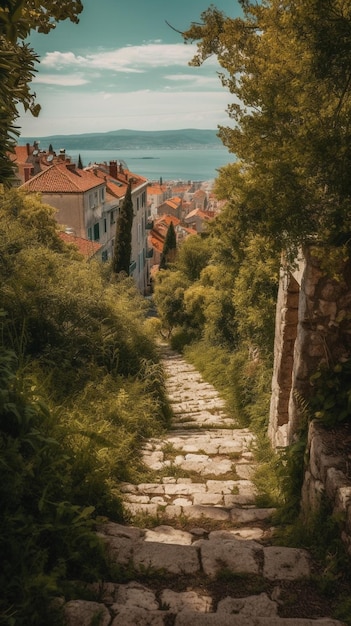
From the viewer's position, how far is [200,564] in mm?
3602

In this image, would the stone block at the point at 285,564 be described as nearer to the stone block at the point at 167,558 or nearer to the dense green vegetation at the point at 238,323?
the stone block at the point at 167,558

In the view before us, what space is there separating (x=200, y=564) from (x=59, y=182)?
2943cm

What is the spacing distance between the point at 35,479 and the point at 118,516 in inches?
43.7

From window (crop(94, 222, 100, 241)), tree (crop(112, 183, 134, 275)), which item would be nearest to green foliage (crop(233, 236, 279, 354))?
tree (crop(112, 183, 134, 275))

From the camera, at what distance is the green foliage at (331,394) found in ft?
15.1

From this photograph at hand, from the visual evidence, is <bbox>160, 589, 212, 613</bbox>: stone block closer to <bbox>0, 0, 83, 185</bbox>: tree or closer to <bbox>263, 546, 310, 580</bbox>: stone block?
<bbox>263, 546, 310, 580</bbox>: stone block

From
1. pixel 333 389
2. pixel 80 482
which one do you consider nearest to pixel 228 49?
pixel 333 389

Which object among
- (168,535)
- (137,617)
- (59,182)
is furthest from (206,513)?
(59,182)

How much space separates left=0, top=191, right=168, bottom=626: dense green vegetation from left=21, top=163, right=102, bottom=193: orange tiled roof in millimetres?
17286

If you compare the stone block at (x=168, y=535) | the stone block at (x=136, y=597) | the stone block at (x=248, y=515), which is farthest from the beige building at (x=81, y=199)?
the stone block at (x=136, y=597)

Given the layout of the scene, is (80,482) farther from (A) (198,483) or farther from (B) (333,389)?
(B) (333,389)

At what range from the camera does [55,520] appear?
356cm

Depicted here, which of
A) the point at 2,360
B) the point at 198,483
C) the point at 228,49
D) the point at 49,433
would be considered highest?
the point at 228,49

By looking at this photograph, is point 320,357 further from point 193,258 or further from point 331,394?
point 193,258
